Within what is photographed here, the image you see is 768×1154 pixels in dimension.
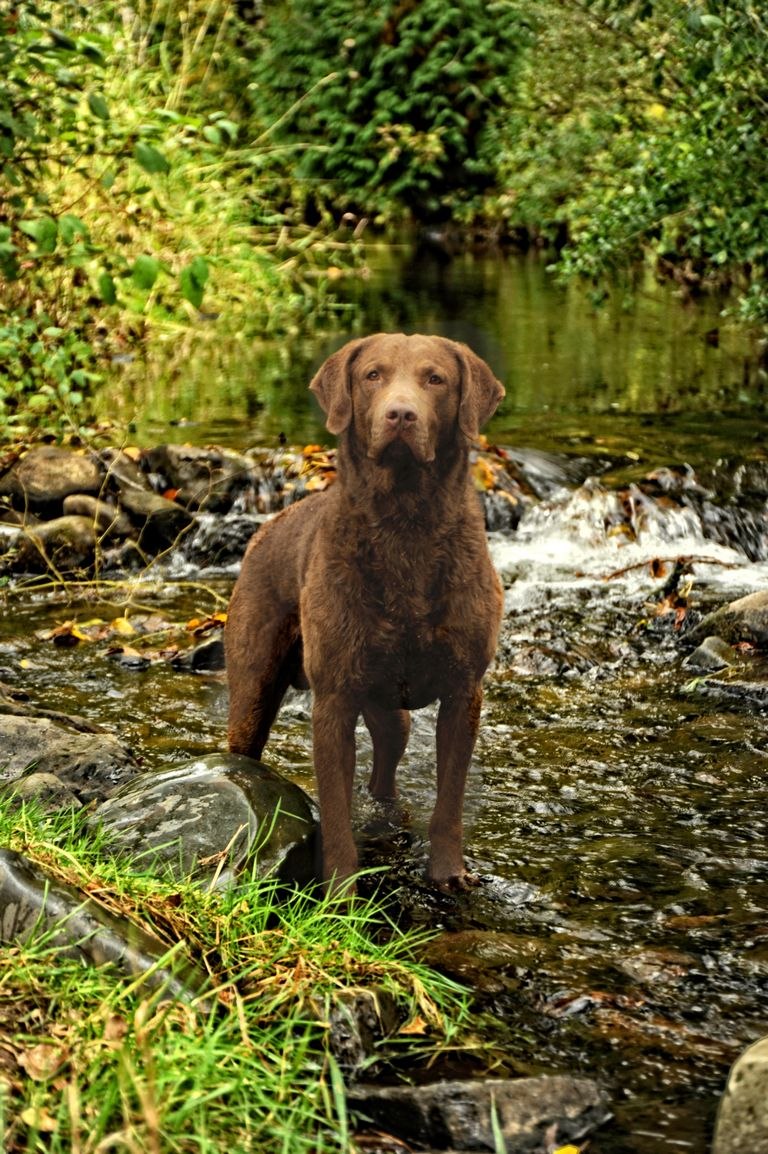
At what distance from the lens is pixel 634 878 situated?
508 centimetres

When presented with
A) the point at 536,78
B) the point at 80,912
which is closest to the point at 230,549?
the point at 80,912

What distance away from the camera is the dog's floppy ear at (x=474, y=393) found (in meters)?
4.55

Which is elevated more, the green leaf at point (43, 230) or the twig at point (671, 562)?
the green leaf at point (43, 230)

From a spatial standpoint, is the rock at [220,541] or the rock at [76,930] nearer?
the rock at [76,930]

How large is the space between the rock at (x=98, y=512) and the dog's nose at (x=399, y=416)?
6.23m

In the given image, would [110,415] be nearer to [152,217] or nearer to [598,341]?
[152,217]

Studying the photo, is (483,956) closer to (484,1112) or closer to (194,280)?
(484,1112)

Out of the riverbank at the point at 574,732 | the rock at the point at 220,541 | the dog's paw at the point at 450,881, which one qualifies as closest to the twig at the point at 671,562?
the riverbank at the point at 574,732

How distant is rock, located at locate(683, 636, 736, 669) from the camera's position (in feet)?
25.1

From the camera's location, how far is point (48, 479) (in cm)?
1052

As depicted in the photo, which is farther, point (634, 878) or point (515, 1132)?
point (634, 878)

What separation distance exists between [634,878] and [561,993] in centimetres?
95

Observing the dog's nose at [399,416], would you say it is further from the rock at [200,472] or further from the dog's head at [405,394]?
A: the rock at [200,472]

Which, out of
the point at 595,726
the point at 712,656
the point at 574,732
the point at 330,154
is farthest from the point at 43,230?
the point at 330,154
